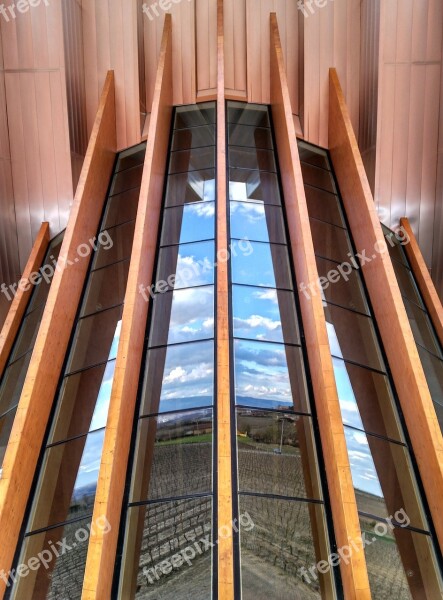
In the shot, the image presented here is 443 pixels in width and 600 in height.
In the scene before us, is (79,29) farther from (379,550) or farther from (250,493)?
(379,550)

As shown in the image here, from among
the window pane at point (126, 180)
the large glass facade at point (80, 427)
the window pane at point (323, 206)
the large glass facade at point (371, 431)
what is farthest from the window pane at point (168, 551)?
the window pane at point (126, 180)

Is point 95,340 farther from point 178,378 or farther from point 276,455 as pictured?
point 276,455

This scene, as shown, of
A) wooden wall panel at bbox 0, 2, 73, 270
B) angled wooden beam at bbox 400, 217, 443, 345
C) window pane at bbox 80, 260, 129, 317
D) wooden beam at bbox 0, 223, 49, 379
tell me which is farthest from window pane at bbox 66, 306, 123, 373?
angled wooden beam at bbox 400, 217, 443, 345

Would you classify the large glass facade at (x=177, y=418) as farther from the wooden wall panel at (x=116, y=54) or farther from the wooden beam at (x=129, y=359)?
the wooden wall panel at (x=116, y=54)

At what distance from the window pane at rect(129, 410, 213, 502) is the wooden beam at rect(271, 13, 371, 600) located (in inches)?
73.9

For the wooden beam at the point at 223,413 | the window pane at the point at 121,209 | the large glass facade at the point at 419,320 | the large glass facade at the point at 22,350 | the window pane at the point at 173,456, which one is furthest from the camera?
the window pane at the point at 121,209

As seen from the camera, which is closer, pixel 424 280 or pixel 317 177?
pixel 424 280

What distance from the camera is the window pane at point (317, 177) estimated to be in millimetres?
14773

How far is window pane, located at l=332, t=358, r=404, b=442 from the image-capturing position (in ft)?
35.2

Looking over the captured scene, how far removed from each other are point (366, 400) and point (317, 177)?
6.02 m

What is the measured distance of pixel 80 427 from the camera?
10.7m

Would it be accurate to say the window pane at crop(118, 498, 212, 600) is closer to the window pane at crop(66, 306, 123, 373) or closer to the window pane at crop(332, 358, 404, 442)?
the window pane at crop(332, 358, 404, 442)

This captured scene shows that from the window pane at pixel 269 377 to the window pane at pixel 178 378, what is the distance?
51 centimetres

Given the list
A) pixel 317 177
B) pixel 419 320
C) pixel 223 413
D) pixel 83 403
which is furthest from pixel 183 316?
pixel 317 177
